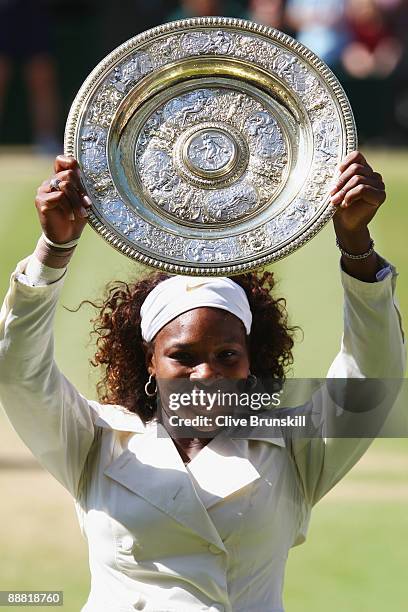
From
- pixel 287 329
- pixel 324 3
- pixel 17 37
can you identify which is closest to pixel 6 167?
pixel 17 37

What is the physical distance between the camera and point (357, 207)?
11.4ft

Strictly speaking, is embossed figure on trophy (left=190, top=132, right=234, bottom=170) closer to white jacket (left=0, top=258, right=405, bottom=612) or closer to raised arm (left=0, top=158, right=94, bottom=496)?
raised arm (left=0, top=158, right=94, bottom=496)

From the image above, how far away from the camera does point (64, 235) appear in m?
3.46

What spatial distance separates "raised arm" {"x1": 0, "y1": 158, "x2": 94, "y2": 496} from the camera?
345 cm

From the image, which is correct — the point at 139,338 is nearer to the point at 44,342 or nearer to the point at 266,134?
the point at 44,342

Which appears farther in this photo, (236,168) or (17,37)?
(17,37)

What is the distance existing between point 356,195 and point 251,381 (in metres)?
0.53

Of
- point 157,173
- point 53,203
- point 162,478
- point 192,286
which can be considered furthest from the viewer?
point 157,173

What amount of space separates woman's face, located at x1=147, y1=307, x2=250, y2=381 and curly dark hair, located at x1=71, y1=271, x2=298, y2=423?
0.62 ft

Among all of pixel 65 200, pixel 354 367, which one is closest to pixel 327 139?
pixel 354 367

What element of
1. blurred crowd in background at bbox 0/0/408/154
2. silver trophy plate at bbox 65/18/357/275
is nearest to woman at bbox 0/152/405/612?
silver trophy plate at bbox 65/18/357/275

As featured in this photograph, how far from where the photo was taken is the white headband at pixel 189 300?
3623 mm

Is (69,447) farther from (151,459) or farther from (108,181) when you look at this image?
(108,181)

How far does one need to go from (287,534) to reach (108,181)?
0.91 metres
